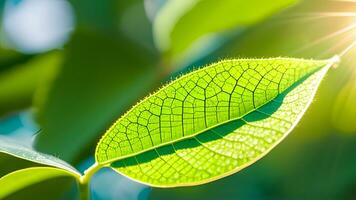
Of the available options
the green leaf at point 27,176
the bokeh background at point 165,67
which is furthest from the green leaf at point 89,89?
the green leaf at point 27,176

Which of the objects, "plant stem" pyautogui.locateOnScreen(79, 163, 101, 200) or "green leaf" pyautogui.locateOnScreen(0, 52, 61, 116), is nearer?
"plant stem" pyautogui.locateOnScreen(79, 163, 101, 200)

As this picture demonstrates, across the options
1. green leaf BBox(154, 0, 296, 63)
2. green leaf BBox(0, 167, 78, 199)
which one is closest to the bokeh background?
green leaf BBox(154, 0, 296, 63)

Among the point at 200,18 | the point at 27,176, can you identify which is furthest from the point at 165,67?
the point at 27,176

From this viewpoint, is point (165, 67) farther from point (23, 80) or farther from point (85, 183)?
point (85, 183)

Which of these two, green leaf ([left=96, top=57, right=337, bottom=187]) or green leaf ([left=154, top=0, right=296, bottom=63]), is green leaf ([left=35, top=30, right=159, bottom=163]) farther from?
green leaf ([left=96, top=57, right=337, bottom=187])

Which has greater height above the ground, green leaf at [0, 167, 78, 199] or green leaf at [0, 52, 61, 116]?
green leaf at [0, 52, 61, 116]

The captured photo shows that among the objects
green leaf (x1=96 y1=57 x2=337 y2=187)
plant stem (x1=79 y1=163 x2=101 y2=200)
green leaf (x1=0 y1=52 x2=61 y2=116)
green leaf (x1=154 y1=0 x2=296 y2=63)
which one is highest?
green leaf (x1=154 y1=0 x2=296 y2=63)

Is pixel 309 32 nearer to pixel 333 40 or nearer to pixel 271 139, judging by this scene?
pixel 333 40

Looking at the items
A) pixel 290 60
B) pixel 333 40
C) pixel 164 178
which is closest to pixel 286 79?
pixel 290 60

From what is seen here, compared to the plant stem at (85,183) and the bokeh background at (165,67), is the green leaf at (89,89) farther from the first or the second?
the plant stem at (85,183)

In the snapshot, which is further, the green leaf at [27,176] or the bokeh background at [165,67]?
the bokeh background at [165,67]
